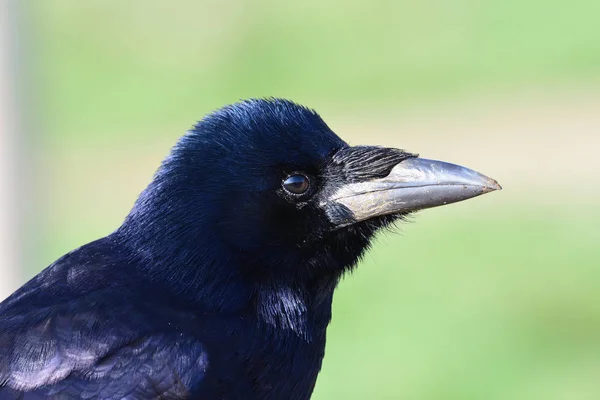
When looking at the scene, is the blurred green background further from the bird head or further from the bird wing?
the bird wing

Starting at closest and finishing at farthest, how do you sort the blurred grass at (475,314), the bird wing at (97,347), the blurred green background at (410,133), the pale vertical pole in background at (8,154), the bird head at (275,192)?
1. the bird wing at (97,347)
2. the bird head at (275,192)
3. the pale vertical pole in background at (8,154)
4. the blurred grass at (475,314)
5. the blurred green background at (410,133)

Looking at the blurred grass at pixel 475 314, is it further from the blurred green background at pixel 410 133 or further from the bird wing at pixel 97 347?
the bird wing at pixel 97 347

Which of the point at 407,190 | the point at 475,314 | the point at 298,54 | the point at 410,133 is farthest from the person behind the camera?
the point at 298,54

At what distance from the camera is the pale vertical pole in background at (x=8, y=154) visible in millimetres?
6199

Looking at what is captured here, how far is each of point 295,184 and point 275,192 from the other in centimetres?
9

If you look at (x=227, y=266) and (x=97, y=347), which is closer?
(x=97, y=347)

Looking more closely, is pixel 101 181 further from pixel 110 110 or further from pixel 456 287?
pixel 456 287

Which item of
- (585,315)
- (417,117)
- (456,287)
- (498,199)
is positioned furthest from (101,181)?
(585,315)

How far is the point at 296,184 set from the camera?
456 cm

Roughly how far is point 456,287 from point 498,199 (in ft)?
9.01

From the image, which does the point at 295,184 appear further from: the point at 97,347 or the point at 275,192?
the point at 97,347

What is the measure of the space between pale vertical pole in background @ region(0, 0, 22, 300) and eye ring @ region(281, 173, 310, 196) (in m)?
2.21

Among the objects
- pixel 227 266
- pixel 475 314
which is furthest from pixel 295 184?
pixel 475 314

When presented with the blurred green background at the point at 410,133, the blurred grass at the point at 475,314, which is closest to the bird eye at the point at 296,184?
the blurred green background at the point at 410,133
